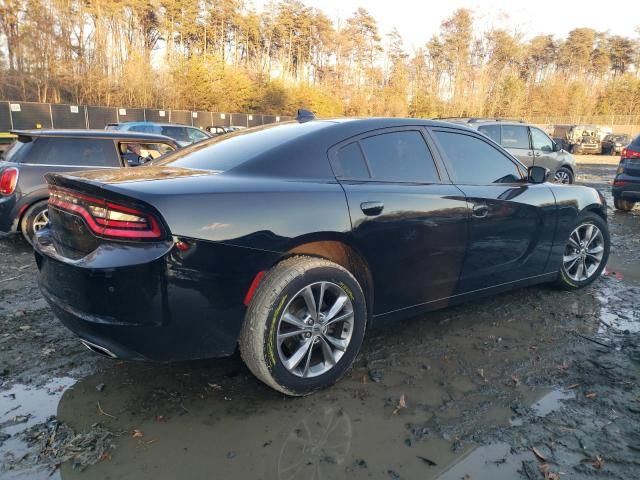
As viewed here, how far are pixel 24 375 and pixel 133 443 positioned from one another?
109 centimetres

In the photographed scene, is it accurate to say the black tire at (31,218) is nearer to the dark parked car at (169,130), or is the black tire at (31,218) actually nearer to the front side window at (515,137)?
the dark parked car at (169,130)

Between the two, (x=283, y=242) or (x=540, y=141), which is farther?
(x=540, y=141)

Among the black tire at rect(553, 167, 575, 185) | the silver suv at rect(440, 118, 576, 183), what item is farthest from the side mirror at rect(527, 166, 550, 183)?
the black tire at rect(553, 167, 575, 185)

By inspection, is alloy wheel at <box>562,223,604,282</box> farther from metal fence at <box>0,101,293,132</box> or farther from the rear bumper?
metal fence at <box>0,101,293,132</box>

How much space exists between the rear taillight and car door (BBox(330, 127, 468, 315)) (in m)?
1.11

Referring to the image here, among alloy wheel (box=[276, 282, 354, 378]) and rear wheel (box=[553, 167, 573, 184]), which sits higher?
rear wheel (box=[553, 167, 573, 184])

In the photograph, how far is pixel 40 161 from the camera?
5.81m

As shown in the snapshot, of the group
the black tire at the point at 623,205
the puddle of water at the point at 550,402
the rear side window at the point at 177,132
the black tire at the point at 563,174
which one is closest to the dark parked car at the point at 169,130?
the rear side window at the point at 177,132

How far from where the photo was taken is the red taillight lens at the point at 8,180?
5547 millimetres

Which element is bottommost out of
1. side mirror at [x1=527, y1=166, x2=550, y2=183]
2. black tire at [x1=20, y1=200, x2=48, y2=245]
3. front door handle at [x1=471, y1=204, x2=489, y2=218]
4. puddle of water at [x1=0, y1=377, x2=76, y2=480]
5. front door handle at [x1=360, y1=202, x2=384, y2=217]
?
puddle of water at [x1=0, y1=377, x2=76, y2=480]

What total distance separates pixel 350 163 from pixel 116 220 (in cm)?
137

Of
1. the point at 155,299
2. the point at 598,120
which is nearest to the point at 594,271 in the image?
the point at 155,299

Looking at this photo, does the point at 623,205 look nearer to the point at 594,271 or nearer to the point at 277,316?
the point at 594,271

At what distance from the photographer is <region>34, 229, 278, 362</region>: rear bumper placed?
2.18 metres
